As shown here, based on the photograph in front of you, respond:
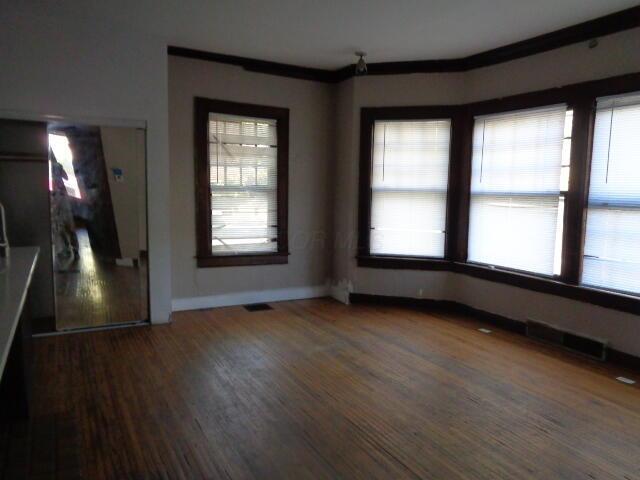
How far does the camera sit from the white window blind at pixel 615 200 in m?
3.49

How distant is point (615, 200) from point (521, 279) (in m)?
1.07

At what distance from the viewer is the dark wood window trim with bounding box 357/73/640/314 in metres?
3.72

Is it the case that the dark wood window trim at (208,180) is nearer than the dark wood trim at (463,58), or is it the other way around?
the dark wood trim at (463,58)

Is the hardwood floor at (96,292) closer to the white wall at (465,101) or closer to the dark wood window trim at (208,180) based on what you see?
the dark wood window trim at (208,180)

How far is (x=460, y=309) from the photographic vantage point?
507cm

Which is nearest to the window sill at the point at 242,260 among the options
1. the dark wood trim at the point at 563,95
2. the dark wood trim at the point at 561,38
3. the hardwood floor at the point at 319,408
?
the hardwood floor at the point at 319,408

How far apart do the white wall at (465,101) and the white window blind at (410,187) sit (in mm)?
238

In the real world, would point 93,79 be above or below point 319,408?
above

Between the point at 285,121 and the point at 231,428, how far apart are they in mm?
3603

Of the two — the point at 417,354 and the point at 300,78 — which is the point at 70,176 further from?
the point at 417,354

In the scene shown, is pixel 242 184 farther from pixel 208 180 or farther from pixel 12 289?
pixel 12 289

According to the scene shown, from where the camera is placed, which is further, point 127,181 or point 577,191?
point 127,181

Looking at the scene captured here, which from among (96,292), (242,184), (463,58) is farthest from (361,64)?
(96,292)

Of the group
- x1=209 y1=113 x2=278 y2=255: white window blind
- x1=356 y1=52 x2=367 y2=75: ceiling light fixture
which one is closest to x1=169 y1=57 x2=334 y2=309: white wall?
x1=209 y1=113 x2=278 y2=255: white window blind
